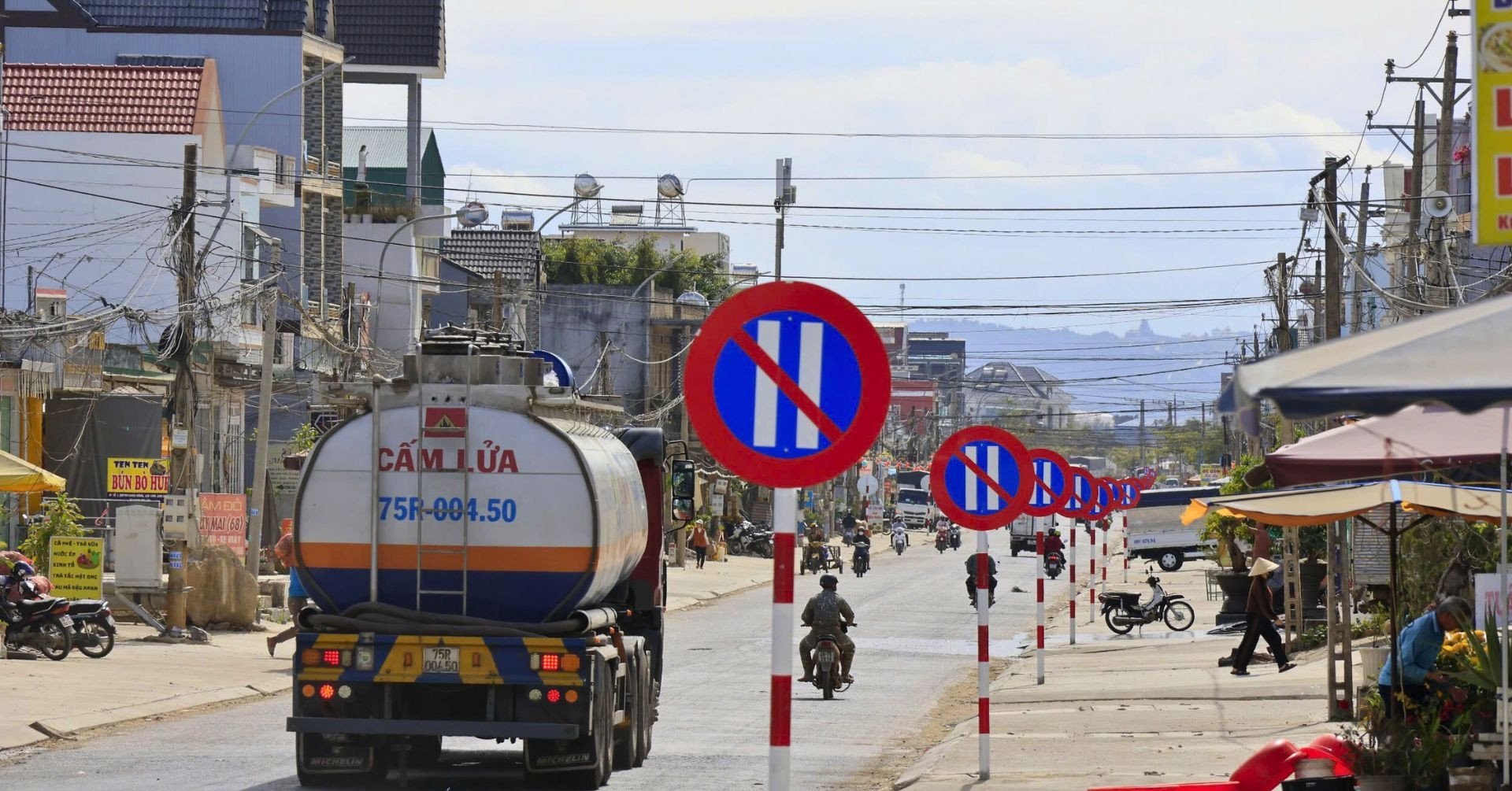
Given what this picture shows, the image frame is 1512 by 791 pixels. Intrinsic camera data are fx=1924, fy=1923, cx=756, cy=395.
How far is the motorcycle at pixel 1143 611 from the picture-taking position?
34781 mm

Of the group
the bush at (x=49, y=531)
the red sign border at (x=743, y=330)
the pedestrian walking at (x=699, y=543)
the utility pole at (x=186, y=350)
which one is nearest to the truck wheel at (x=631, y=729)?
the red sign border at (x=743, y=330)

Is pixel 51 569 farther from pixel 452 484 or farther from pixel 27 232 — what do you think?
pixel 27 232

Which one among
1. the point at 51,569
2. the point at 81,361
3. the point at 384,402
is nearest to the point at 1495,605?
the point at 384,402

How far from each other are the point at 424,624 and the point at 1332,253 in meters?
23.9

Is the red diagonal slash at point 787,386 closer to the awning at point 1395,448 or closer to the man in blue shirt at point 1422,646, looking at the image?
the awning at point 1395,448

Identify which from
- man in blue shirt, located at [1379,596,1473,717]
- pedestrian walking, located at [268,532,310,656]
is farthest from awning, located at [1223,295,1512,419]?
pedestrian walking, located at [268,532,310,656]

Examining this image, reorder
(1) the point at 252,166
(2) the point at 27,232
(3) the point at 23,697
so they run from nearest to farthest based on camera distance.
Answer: (3) the point at 23,697 < (2) the point at 27,232 < (1) the point at 252,166

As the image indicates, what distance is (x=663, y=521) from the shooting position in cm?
1739

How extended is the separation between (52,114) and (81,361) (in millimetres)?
10733

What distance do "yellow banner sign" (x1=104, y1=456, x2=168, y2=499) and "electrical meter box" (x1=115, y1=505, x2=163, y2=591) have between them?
8941 millimetres

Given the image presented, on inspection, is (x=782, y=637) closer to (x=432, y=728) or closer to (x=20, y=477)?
(x=432, y=728)

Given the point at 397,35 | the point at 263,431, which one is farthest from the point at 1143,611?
the point at 397,35

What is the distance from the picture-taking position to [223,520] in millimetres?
29938

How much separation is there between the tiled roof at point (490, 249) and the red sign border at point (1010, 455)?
59399 millimetres
